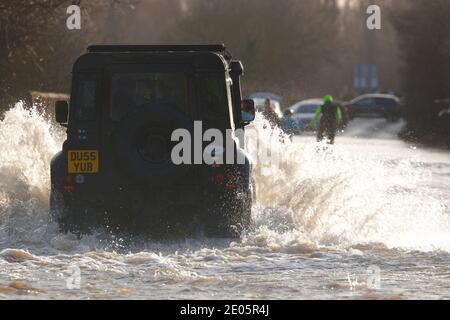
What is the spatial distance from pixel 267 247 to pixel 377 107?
56.9 m

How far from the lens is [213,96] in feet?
46.6

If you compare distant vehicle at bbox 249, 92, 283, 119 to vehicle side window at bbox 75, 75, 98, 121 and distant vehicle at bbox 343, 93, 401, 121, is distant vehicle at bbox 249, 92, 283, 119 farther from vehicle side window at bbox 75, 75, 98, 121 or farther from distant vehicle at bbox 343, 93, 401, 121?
vehicle side window at bbox 75, 75, 98, 121

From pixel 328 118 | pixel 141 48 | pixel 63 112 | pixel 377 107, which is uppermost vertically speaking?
pixel 377 107

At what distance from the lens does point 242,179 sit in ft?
45.4

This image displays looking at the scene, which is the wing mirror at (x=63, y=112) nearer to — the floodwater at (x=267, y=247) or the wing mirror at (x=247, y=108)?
the floodwater at (x=267, y=247)

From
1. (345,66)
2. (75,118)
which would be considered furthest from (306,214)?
(345,66)

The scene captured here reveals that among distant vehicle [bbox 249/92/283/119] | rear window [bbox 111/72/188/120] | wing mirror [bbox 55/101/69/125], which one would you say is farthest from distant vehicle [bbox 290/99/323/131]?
rear window [bbox 111/72/188/120]

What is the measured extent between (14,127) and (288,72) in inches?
2616

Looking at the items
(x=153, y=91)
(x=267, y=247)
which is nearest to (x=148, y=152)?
(x=153, y=91)

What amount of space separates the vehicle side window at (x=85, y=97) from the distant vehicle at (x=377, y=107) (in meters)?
56.1

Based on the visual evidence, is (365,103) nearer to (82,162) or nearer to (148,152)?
(82,162)

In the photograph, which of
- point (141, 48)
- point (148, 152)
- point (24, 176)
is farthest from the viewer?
point (24, 176)

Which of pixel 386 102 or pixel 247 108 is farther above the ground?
pixel 386 102

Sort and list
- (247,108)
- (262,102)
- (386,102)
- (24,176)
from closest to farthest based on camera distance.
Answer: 1. (247,108)
2. (24,176)
3. (262,102)
4. (386,102)
